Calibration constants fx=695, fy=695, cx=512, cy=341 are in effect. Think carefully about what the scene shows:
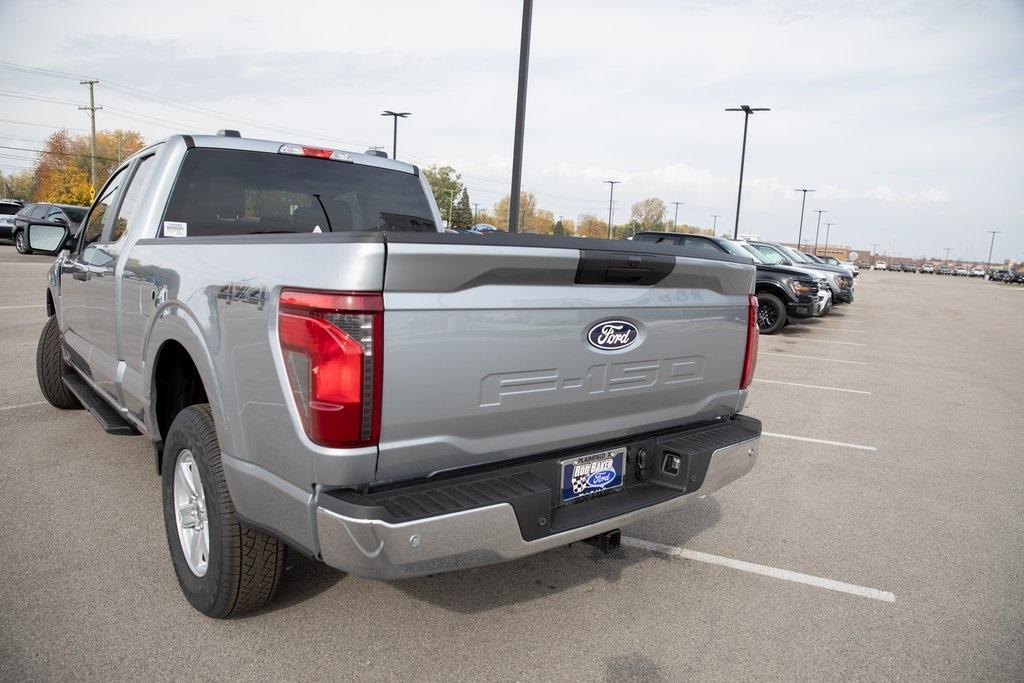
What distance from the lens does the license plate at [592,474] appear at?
2621 millimetres

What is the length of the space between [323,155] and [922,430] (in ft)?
19.9

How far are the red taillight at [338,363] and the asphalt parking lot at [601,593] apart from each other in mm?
1065

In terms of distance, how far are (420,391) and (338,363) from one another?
27cm

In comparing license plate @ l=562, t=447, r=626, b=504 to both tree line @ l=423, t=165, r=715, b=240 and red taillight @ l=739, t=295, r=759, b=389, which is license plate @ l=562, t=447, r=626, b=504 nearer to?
red taillight @ l=739, t=295, r=759, b=389

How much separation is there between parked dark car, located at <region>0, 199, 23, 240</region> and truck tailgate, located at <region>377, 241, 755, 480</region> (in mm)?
31949

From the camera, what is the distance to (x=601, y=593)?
3.22 metres

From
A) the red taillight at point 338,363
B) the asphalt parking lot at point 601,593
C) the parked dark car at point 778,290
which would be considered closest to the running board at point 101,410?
the asphalt parking lot at point 601,593

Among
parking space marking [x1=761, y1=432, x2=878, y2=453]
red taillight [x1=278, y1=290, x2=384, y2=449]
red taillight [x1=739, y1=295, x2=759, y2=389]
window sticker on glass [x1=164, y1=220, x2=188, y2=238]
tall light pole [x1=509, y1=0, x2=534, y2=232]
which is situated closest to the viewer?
red taillight [x1=278, y1=290, x2=384, y2=449]

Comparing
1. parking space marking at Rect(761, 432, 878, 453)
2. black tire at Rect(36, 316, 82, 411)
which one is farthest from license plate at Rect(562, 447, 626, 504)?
black tire at Rect(36, 316, 82, 411)

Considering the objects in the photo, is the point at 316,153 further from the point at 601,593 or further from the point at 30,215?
the point at 30,215

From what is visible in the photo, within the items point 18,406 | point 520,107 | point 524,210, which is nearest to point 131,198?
point 18,406

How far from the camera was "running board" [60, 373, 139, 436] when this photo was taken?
380cm

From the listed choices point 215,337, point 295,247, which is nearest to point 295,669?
point 215,337

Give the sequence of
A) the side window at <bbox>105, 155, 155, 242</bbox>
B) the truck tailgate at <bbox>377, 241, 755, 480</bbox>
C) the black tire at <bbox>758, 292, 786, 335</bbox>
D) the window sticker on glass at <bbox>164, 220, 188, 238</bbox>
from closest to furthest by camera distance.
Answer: the truck tailgate at <bbox>377, 241, 755, 480</bbox> < the window sticker on glass at <bbox>164, 220, 188, 238</bbox> < the side window at <bbox>105, 155, 155, 242</bbox> < the black tire at <bbox>758, 292, 786, 335</bbox>
